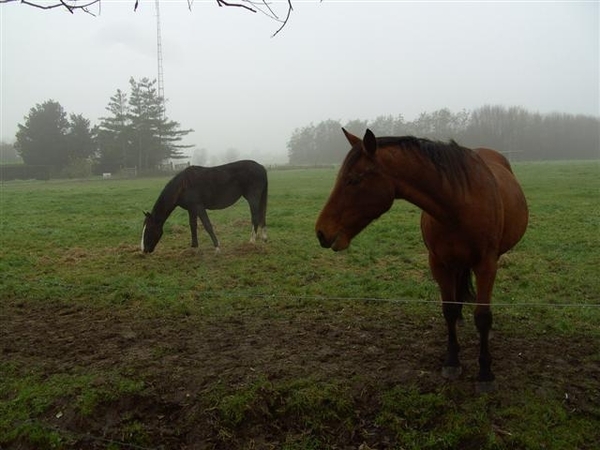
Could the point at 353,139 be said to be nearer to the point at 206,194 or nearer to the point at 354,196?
the point at 354,196

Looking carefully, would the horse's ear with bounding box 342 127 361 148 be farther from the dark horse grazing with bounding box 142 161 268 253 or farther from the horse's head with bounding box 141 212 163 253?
the horse's head with bounding box 141 212 163 253

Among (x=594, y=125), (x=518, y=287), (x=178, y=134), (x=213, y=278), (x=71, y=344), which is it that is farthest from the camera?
(x=594, y=125)

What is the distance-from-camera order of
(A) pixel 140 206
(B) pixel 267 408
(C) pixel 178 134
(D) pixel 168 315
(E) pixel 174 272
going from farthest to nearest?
(C) pixel 178 134 < (A) pixel 140 206 < (E) pixel 174 272 < (D) pixel 168 315 < (B) pixel 267 408

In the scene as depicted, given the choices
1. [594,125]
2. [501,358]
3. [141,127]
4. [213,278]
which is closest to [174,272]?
[213,278]

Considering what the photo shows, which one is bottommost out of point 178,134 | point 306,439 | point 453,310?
point 306,439

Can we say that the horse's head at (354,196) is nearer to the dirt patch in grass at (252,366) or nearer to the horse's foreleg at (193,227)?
the dirt patch in grass at (252,366)

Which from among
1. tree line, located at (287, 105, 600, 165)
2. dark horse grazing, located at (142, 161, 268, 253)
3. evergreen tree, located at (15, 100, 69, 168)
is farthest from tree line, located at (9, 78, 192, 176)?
dark horse grazing, located at (142, 161, 268, 253)

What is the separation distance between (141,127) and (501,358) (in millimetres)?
39896

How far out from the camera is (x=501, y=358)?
400 cm

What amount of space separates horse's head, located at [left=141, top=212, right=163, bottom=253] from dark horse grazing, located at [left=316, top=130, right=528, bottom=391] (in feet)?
20.3

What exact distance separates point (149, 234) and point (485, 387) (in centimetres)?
679

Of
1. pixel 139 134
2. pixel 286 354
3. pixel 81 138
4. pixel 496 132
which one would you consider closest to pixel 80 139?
pixel 81 138

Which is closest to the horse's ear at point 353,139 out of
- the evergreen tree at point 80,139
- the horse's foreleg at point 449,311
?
the horse's foreleg at point 449,311

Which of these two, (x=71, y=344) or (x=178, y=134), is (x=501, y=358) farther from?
(x=178, y=134)
